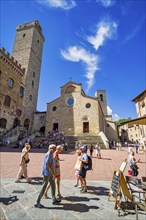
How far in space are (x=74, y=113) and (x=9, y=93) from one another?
13385 mm

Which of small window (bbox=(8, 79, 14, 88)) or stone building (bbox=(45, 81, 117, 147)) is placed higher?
small window (bbox=(8, 79, 14, 88))

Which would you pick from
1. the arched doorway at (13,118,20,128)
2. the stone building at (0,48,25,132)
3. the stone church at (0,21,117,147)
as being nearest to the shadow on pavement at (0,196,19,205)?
the stone church at (0,21,117,147)

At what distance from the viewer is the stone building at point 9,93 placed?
20516 mm

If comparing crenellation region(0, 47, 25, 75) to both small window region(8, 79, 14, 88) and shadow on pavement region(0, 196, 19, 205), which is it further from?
shadow on pavement region(0, 196, 19, 205)

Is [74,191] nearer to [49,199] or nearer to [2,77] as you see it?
[49,199]

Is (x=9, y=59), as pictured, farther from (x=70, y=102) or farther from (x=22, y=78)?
(x=70, y=102)

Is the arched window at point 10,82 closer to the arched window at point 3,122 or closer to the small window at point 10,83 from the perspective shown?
the small window at point 10,83

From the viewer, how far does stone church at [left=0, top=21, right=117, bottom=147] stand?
21562 mm

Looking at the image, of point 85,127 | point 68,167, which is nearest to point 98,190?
point 68,167

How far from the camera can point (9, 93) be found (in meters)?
22.0

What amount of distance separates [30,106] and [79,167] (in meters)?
25.7

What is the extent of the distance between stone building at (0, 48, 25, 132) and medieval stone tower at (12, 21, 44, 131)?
1795mm

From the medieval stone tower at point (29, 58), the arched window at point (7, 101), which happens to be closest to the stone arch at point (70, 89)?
the medieval stone tower at point (29, 58)

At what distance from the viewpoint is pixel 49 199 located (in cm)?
376
